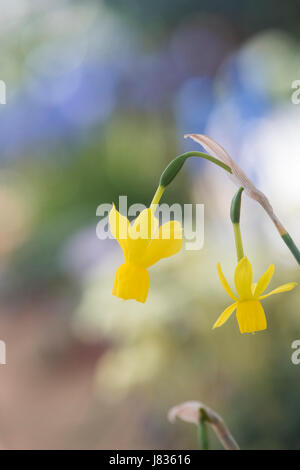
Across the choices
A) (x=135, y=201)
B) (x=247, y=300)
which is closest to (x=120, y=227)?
(x=247, y=300)

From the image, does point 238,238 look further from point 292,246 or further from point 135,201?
point 135,201

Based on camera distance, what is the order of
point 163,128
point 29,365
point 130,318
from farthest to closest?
point 163,128 → point 29,365 → point 130,318

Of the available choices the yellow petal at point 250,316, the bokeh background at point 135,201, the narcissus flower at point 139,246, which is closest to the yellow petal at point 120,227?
the narcissus flower at point 139,246

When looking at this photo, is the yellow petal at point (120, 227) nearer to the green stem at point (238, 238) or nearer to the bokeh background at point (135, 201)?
the green stem at point (238, 238)

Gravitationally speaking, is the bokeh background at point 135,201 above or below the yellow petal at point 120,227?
above

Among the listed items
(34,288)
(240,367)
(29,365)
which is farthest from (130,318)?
(34,288)
